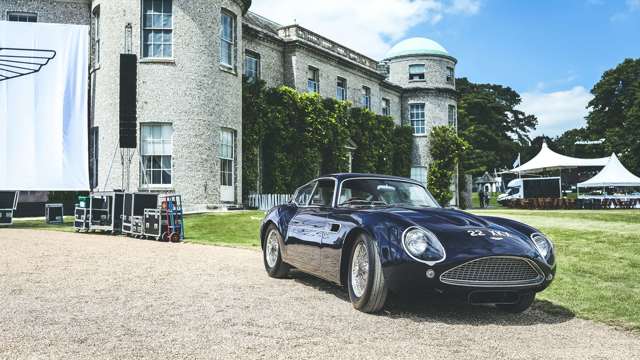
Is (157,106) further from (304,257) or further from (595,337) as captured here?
(595,337)

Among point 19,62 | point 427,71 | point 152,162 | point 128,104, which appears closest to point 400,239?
point 128,104

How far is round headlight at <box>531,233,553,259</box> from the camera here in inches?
199

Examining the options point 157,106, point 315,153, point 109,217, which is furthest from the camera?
point 315,153

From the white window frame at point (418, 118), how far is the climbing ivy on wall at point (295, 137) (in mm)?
6477

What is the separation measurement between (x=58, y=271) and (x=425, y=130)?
3134 cm

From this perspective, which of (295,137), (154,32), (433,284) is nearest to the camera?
(433,284)

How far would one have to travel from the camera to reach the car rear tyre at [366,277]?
→ 4.79 metres

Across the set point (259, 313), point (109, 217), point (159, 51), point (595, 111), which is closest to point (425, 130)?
point (159, 51)

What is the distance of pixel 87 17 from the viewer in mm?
21328

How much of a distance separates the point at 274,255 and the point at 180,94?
42.3 ft

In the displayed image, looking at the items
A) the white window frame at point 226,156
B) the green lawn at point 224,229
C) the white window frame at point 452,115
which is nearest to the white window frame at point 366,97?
the white window frame at point 452,115

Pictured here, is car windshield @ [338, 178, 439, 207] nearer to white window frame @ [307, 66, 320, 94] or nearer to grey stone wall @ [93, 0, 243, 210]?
grey stone wall @ [93, 0, 243, 210]

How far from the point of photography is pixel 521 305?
5117mm

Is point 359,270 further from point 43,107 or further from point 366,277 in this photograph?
point 43,107
